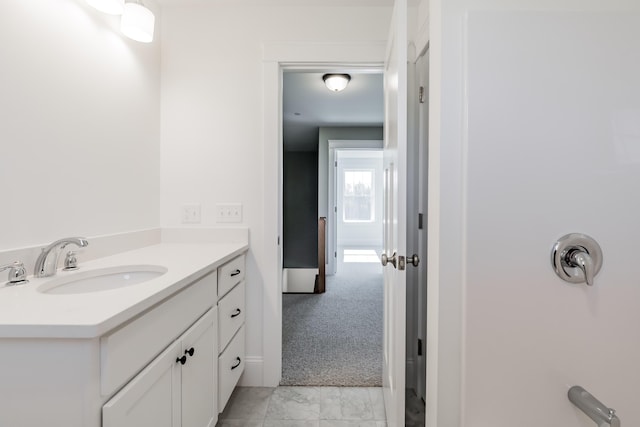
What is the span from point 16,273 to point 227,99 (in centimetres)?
133

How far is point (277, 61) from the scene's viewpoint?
5.88 ft

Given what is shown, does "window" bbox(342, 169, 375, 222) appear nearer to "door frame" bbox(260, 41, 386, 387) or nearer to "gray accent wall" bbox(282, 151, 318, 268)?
"gray accent wall" bbox(282, 151, 318, 268)

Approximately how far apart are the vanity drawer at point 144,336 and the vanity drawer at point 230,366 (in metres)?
0.41

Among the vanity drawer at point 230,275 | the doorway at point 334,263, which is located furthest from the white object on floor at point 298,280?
the vanity drawer at point 230,275

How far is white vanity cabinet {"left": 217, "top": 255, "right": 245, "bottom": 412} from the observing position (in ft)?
4.56

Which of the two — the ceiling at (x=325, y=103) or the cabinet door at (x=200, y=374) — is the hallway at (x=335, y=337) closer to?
the cabinet door at (x=200, y=374)

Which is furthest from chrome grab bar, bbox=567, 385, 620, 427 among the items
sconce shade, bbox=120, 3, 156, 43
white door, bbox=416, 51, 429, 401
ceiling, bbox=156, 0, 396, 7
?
sconce shade, bbox=120, 3, 156, 43

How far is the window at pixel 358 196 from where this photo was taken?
8.27 metres

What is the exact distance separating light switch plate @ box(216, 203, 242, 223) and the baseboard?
884 mm

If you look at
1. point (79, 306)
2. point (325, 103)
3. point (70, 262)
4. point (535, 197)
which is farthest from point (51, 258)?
point (325, 103)

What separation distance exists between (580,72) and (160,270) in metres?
1.49

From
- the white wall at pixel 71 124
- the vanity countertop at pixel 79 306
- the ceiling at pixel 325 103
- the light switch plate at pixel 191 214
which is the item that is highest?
the ceiling at pixel 325 103

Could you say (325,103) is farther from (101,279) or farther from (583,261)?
(583,261)

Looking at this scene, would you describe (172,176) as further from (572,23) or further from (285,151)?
(285,151)
